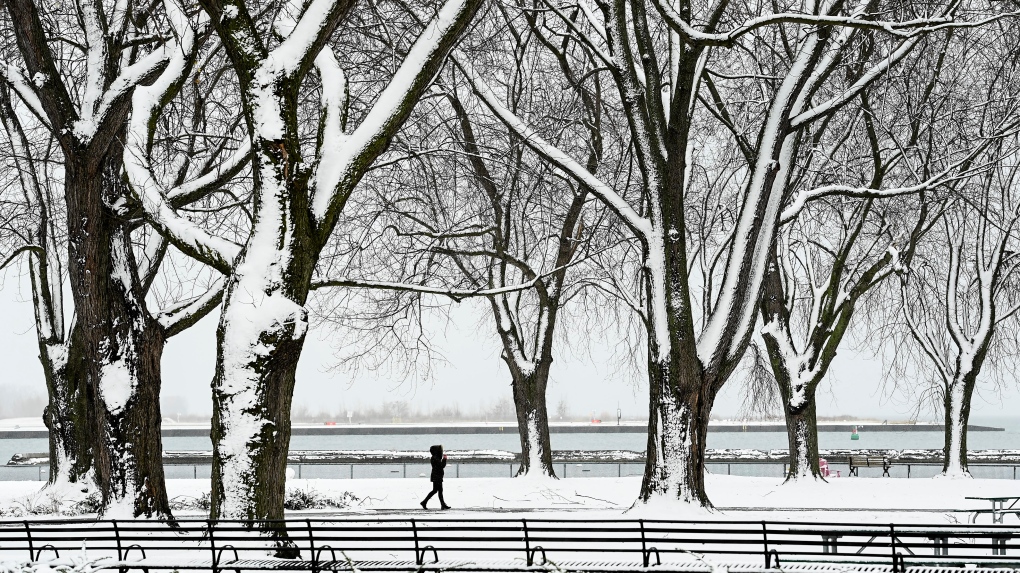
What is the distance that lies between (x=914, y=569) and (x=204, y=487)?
1628 centimetres

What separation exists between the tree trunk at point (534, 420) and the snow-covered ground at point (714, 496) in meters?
0.48

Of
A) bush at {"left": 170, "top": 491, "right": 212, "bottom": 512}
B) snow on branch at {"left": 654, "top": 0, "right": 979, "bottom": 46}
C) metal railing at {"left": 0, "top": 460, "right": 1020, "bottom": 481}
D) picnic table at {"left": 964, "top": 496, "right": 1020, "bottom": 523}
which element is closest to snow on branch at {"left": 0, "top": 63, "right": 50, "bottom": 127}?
bush at {"left": 170, "top": 491, "right": 212, "bottom": 512}

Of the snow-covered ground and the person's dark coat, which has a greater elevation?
the person's dark coat

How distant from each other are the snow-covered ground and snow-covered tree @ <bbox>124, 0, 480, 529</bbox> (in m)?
6.68

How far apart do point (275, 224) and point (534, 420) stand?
38.4 feet

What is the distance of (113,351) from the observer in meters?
11.4

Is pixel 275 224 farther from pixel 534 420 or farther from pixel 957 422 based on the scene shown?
pixel 957 422

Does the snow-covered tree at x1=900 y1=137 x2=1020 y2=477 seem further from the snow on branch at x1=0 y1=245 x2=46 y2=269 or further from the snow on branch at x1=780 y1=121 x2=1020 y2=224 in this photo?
the snow on branch at x1=0 y1=245 x2=46 y2=269

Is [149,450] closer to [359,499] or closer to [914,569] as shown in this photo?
[359,499]

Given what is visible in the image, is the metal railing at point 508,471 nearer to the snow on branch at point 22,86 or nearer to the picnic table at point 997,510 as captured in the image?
the picnic table at point 997,510

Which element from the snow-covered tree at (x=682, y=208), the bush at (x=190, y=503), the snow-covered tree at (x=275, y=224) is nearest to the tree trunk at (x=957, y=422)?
the snow-covered tree at (x=682, y=208)

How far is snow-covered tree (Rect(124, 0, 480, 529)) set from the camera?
312 inches

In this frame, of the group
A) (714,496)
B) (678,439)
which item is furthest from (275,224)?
(714,496)

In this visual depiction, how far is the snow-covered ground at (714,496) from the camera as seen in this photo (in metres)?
14.2
